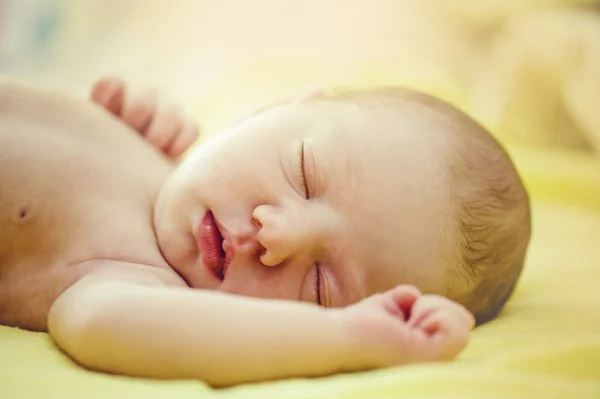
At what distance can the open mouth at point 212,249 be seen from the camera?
100cm

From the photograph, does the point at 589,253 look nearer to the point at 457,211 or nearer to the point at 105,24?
the point at 457,211

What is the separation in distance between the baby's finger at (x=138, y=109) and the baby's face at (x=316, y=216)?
1.44 ft

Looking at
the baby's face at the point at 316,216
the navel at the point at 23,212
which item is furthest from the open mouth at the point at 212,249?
the navel at the point at 23,212

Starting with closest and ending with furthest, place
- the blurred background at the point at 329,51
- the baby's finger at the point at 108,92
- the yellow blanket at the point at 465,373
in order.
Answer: the yellow blanket at the point at 465,373, the baby's finger at the point at 108,92, the blurred background at the point at 329,51

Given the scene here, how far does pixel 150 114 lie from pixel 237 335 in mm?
857

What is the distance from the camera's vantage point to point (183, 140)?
153cm

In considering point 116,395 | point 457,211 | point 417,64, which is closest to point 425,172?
point 457,211

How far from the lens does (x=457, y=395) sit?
2.31ft

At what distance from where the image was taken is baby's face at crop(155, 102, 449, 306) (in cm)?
97

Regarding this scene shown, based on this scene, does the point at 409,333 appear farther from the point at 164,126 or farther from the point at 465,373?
the point at 164,126

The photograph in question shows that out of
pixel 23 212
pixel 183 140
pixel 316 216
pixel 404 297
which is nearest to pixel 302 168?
pixel 316 216

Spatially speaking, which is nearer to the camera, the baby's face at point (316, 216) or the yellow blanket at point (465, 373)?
the yellow blanket at point (465, 373)

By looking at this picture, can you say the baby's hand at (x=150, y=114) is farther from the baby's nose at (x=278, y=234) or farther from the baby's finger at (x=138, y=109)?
the baby's nose at (x=278, y=234)

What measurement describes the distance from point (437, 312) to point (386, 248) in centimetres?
20
